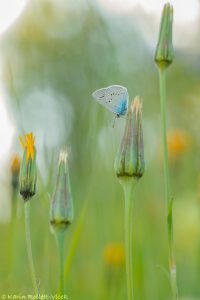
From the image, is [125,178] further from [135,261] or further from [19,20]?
[19,20]

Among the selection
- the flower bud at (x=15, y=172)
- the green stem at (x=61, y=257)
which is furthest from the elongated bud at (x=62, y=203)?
the flower bud at (x=15, y=172)

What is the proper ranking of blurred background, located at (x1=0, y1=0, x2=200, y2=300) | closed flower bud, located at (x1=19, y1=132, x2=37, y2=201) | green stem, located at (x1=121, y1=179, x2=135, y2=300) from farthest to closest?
blurred background, located at (x1=0, y1=0, x2=200, y2=300)
closed flower bud, located at (x1=19, y1=132, x2=37, y2=201)
green stem, located at (x1=121, y1=179, x2=135, y2=300)

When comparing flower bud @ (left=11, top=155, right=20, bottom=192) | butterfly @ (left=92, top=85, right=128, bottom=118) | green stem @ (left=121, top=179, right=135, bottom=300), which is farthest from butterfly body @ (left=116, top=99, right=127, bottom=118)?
flower bud @ (left=11, top=155, right=20, bottom=192)

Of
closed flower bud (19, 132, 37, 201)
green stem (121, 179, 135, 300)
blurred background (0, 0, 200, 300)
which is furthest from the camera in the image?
blurred background (0, 0, 200, 300)

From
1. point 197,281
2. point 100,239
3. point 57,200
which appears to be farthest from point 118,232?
point 57,200

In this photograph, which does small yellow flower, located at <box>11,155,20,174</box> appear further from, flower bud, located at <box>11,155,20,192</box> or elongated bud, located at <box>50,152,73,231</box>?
elongated bud, located at <box>50,152,73,231</box>

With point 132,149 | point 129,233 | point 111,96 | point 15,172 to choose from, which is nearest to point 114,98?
point 111,96
